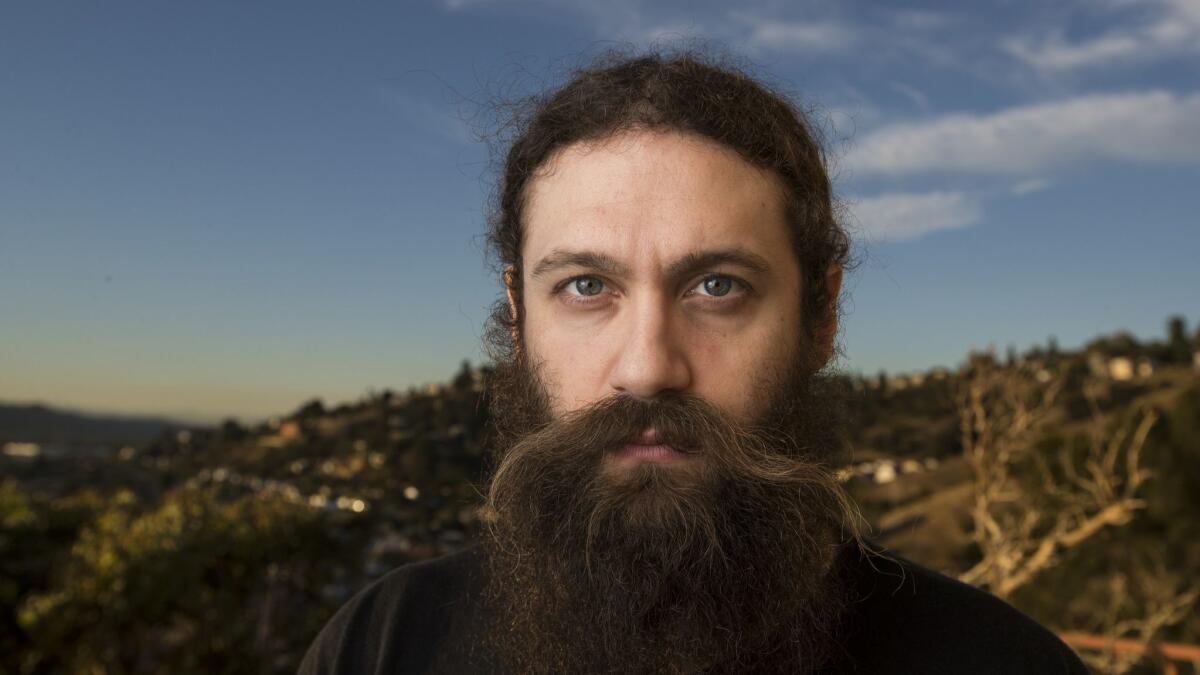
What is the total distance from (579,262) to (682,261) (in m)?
0.19

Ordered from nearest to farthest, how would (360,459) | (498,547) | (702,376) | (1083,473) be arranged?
(702,376), (498,547), (360,459), (1083,473)

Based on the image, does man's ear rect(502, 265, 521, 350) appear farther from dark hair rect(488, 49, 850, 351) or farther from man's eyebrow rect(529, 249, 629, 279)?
man's eyebrow rect(529, 249, 629, 279)

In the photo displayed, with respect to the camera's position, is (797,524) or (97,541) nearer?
(797,524)

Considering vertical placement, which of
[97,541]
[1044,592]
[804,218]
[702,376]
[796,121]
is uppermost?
[796,121]

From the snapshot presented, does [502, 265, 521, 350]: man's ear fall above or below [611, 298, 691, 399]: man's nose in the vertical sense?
above

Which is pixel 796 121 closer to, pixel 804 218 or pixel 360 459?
pixel 804 218

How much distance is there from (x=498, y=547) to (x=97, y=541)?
13.9 feet

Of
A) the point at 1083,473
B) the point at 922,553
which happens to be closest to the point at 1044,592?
the point at 922,553

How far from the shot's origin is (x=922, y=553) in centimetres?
2166

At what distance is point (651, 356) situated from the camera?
5.21 feet

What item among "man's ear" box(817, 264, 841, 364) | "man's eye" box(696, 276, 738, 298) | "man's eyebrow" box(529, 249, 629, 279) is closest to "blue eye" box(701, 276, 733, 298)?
"man's eye" box(696, 276, 738, 298)

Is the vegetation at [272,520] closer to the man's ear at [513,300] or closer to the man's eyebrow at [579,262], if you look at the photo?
the man's ear at [513,300]

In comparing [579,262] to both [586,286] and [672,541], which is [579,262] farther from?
[672,541]

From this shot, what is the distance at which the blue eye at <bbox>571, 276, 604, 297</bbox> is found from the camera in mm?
1704
